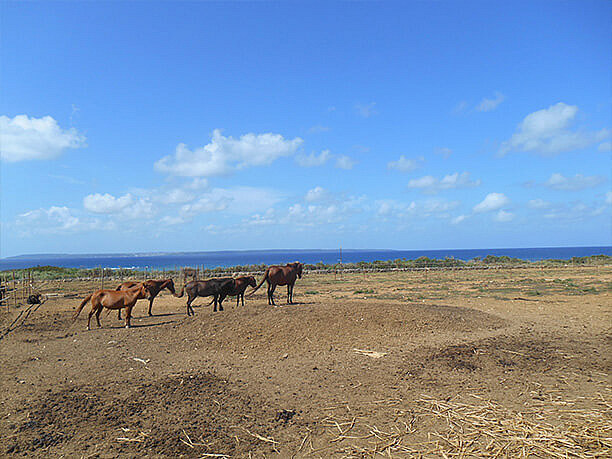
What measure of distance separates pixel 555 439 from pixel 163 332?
9569 millimetres

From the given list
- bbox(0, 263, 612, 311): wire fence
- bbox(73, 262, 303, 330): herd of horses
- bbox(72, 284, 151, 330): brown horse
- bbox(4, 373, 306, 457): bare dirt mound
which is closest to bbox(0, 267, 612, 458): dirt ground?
bbox(4, 373, 306, 457): bare dirt mound

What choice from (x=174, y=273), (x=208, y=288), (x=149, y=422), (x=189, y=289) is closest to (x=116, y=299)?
(x=189, y=289)

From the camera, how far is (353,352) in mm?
8703

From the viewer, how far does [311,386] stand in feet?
21.7

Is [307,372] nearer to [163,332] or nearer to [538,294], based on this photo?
[163,332]

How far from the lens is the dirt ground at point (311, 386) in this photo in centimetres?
462

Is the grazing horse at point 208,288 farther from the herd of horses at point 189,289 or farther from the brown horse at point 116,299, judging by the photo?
the brown horse at point 116,299

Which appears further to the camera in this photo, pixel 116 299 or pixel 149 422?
pixel 116 299

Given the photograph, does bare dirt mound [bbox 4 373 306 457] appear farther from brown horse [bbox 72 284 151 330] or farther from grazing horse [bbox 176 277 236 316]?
grazing horse [bbox 176 277 236 316]

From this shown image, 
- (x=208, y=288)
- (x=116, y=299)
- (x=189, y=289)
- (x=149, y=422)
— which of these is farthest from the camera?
(x=208, y=288)

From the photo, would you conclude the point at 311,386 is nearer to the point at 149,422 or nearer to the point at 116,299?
the point at 149,422

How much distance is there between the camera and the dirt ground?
4.62 m

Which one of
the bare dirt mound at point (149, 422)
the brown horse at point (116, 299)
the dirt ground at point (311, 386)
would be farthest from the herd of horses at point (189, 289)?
the bare dirt mound at point (149, 422)

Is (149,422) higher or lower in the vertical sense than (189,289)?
lower
